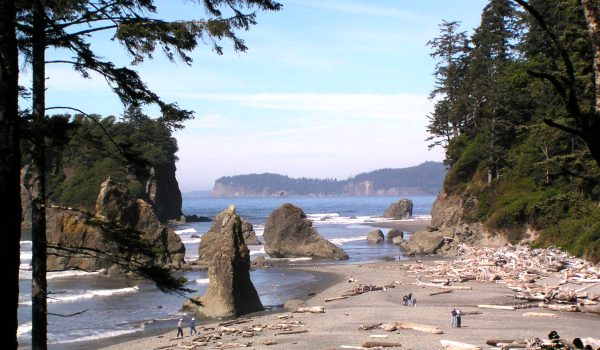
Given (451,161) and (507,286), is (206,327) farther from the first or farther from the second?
(451,161)

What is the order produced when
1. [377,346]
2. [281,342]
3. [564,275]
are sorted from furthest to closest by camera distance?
[564,275] → [281,342] → [377,346]

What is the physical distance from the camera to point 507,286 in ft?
109

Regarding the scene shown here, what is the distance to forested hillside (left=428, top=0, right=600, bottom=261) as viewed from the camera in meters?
37.8

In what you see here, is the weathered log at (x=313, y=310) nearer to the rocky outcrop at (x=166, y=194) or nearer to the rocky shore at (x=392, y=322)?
the rocky shore at (x=392, y=322)

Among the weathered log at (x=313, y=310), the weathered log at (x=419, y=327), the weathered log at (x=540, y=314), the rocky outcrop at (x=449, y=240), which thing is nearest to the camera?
the weathered log at (x=419, y=327)

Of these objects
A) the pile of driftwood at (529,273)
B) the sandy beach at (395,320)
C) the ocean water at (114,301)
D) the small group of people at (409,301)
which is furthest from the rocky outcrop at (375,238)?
the small group of people at (409,301)

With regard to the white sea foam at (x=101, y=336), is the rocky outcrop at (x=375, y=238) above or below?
above

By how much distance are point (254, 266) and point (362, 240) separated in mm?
28059

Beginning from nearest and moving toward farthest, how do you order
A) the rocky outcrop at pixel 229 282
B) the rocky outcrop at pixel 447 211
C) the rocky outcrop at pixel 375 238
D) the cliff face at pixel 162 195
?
the rocky outcrop at pixel 229 282, the rocky outcrop at pixel 447 211, the rocky outcrop at pixel 375 238, the cliff face at pixel 162 195

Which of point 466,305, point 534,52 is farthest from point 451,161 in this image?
point 466,305

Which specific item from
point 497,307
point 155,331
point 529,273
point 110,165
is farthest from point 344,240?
point 155,331

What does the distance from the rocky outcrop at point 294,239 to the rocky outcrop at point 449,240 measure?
7.58 metres

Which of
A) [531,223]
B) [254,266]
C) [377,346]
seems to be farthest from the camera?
[254,266]

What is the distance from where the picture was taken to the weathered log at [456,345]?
1877cm
